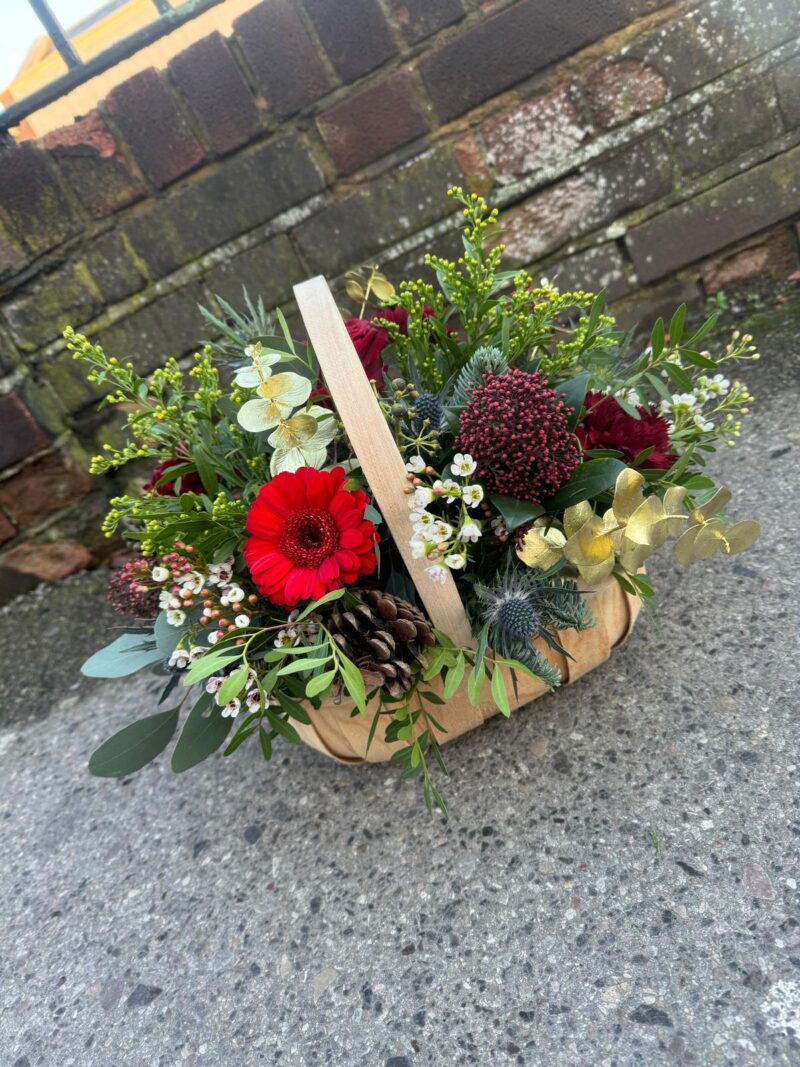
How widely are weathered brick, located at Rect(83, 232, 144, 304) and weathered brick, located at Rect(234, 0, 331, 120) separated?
46cm

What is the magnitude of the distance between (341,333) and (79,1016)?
0.81 meters

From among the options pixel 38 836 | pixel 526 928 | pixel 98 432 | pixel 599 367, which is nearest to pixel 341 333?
pixel 599 367

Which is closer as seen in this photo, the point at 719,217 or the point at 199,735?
the point at 199,735

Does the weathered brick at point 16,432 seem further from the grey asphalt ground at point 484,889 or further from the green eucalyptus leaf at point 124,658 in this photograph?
the green eucalyptus leaf at point 124,658

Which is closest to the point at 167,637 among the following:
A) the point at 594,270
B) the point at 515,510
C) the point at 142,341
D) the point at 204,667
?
the point at 204,667

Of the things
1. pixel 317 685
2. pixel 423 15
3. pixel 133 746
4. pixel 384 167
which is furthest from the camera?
pixel 384 167

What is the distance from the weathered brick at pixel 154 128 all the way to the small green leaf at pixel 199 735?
49.5 inches

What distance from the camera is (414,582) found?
72 cm

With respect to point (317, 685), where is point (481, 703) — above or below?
below

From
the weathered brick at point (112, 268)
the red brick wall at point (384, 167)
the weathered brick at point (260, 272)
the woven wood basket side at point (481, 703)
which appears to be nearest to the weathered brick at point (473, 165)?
the red brick wall at point (384, 167)

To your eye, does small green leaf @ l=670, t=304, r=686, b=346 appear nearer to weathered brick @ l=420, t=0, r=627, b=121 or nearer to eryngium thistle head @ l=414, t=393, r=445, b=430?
eryngium thistle head @ l=414, t=393, r=445, b=430

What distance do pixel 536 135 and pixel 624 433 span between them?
105cm

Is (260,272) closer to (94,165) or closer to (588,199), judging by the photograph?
(94,165)

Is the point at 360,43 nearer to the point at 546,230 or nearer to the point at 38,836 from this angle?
the point at 546,230
